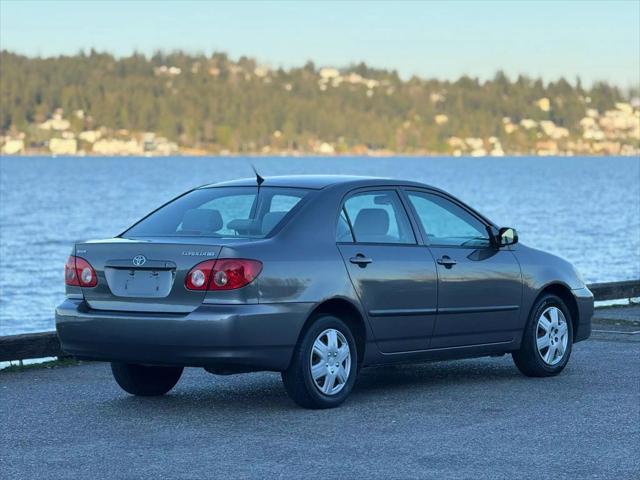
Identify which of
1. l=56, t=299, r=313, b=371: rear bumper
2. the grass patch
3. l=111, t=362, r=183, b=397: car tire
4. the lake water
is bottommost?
the lake water

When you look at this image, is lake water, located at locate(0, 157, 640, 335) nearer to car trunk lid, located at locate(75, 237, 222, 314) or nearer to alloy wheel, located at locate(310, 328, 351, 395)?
car trunk lid, located at locate(75, 237, 222, 314)

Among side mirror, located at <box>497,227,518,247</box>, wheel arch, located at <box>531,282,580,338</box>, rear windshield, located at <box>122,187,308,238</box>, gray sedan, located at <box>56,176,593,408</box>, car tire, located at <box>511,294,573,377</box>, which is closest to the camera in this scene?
gray sedan, located at <box>56,176,593,408</box>

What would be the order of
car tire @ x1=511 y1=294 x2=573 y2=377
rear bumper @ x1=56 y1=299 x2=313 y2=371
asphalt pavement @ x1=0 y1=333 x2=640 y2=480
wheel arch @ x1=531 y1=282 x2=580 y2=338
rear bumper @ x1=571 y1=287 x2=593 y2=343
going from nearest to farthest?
asphalt pavement @ x1=0 y1=333 x2=640 y2=480
rear bumper @ x1=56 y1=299 x2=313 y2=371
car tire @ x1=511 y1=294 x2=573 y2=377
wheel arch @ x1=531 y1=282 x2=580 y2=338
rear bumper @ x1=571 y1=287 x2=593 y2=343

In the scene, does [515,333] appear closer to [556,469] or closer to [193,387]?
[193,387]

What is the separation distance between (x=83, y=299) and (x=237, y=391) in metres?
1.50

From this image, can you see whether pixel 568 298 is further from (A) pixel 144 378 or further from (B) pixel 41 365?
(B) pixel 41 365

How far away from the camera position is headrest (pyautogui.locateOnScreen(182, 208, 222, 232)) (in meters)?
9.37

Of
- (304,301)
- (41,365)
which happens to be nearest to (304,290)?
(304,301)

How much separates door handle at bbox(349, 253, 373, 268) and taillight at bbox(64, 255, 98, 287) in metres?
1.69

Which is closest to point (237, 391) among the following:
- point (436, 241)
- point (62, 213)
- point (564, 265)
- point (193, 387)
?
point (193, 387)

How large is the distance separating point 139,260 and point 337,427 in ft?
5.36

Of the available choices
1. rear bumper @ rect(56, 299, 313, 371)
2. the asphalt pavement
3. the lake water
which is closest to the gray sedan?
rear bumper @ rect(56, 299, 313, 371)

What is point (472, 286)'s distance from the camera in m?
10.3

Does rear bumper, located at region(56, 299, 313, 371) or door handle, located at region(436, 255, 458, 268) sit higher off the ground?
door handle, located at region(436, 255, 458, 268)
